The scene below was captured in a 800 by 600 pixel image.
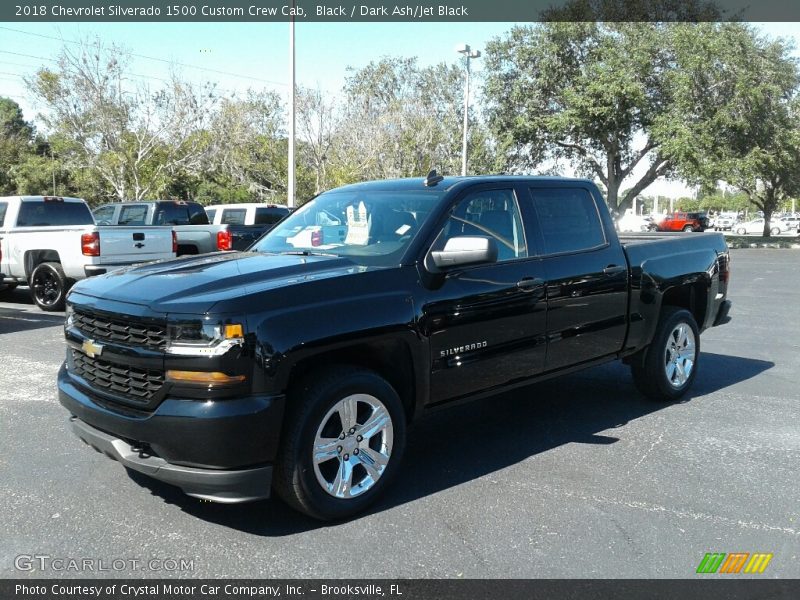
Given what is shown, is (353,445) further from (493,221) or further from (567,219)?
(567,219)

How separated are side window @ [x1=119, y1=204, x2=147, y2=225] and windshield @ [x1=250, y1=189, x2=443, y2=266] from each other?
38.0 ft

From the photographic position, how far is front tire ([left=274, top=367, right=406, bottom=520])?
367 cm

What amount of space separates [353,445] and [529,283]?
5.65ft

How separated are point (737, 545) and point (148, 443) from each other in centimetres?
298

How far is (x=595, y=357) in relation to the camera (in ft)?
18.2

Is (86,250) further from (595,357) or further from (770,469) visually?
(770,469)

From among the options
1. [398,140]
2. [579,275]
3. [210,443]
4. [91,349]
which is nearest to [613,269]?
[579,275]

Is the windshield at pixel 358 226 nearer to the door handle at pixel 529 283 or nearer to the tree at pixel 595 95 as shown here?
the door handle at pixel 529 283

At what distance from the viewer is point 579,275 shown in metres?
5.29

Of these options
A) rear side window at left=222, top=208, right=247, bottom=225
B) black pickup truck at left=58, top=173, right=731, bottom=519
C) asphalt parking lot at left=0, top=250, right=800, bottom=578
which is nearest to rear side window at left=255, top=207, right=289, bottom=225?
rear side window at left=222, top=208, right=247, bottom=225

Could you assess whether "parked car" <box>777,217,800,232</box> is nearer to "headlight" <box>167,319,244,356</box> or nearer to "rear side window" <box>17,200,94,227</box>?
"rear side window" <box>17,200,94,227</box>

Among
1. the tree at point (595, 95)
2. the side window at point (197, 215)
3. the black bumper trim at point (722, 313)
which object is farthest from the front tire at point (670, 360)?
the tree at point (595, 95)

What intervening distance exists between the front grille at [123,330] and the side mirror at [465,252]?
162 cm

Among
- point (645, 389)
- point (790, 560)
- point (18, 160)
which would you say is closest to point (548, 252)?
point (645, 389)
